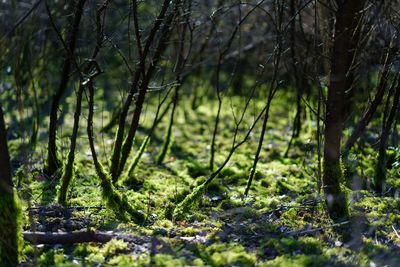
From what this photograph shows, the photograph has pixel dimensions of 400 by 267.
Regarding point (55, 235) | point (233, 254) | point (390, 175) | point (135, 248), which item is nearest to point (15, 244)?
point (55, 235)

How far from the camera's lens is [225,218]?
6609 millimetres

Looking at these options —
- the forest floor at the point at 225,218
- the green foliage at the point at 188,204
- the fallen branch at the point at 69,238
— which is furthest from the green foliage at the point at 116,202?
the fallen branch at the point at 69,238

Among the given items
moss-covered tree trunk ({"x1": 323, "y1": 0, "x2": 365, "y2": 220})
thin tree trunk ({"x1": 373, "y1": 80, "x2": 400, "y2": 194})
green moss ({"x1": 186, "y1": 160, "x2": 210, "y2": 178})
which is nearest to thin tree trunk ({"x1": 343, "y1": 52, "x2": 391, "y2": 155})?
thin tree trunk ({"x1": 373, "y1": 80, "x2": 400, "y2": 194})

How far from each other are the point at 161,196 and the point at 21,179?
5.76 ft

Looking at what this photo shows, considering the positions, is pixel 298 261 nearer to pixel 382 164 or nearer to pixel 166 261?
pixel 166 261

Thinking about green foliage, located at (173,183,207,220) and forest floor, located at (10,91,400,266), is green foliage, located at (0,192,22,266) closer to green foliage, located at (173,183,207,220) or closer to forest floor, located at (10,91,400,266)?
forest floor, located at (10,91,400,266)

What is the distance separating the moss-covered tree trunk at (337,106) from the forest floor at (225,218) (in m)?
0.20

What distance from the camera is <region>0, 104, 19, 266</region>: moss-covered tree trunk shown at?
508cm

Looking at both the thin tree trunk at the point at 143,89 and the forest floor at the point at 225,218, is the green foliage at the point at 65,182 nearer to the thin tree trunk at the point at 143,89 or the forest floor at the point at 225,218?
the forest floor at the point at 225,218

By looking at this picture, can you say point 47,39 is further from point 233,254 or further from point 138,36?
point 233,254

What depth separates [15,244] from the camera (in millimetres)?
5160

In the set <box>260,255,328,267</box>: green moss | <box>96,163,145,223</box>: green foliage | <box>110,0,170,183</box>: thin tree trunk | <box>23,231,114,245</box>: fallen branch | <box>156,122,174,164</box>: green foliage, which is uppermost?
<box>110,0,170,183</box>: thin tree trunk

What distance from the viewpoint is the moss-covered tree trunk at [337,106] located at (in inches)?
237

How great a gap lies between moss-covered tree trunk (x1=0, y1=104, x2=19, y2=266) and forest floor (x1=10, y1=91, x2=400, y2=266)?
18 cm
